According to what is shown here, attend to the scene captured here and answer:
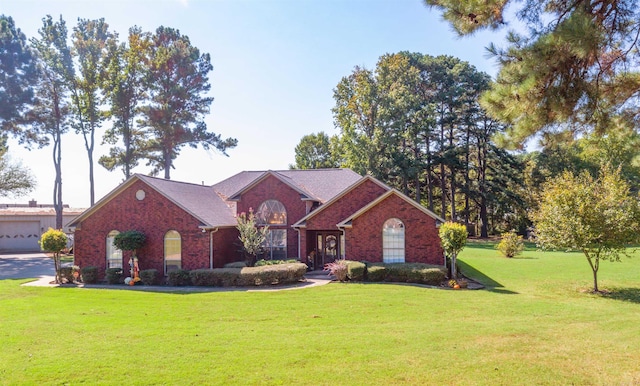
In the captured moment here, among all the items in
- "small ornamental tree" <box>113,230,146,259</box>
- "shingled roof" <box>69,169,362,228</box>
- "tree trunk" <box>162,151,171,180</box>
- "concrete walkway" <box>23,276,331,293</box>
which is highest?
"tree trunk" <box>162,151,171,180</box>

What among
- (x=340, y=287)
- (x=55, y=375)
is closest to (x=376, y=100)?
(x=340, y=287)

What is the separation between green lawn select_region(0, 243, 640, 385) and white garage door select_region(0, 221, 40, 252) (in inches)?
955

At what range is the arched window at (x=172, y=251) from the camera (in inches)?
771

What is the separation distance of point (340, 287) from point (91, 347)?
A: 9.60m

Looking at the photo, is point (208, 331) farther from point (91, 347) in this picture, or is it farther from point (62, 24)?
point (62, 24)

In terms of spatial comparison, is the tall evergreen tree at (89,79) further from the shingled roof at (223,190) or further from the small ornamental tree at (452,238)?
the small ornamental tree at (452,238)

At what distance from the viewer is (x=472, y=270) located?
21688 millimetres

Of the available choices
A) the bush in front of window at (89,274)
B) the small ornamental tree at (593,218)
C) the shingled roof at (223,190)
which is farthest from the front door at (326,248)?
the bush in front of window at (89,274)

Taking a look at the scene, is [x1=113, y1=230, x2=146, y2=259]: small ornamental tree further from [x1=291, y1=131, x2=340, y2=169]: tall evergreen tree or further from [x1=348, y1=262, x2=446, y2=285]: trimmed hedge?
[x1=291, y1=131, x2=340, y2=169]: tall evergreen tree

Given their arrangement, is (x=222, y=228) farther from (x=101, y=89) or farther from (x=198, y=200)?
(x=101, y=89)

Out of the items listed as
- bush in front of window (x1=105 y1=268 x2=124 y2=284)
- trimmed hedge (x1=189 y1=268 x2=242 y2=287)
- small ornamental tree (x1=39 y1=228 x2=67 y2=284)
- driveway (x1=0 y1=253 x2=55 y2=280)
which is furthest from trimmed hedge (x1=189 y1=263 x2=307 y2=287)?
driveway (x1=0 y1=253 x2=55 y2=280)

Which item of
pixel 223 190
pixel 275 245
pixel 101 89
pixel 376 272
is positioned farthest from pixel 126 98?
pixel 376 272

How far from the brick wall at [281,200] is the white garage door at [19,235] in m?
25.0

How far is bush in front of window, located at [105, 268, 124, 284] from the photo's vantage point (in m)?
18.7
